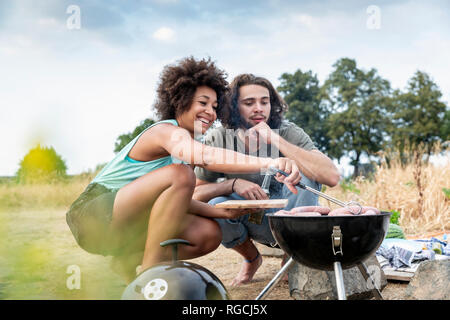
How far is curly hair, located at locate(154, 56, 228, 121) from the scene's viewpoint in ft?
8.80

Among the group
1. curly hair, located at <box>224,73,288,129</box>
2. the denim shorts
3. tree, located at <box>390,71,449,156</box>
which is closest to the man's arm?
curly hair, located at <box>224,73,288,129</box>

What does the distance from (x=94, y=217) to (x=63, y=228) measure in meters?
4.59

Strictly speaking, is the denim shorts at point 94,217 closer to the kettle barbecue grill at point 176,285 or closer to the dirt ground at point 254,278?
the kettle barbecue grill at point 176,285

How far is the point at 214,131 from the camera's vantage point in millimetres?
3232

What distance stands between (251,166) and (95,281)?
6.47ft

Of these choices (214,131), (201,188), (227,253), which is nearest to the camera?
(201,188)

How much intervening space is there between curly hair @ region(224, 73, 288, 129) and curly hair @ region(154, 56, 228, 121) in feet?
0.55

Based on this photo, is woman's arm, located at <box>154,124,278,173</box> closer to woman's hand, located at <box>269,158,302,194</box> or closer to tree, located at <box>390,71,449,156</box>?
woman's hand, located at <box>269,158,302,194</box>

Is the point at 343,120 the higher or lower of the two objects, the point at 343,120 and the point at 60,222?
the higher

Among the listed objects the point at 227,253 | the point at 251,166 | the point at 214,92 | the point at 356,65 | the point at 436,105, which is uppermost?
the point at 356,65
